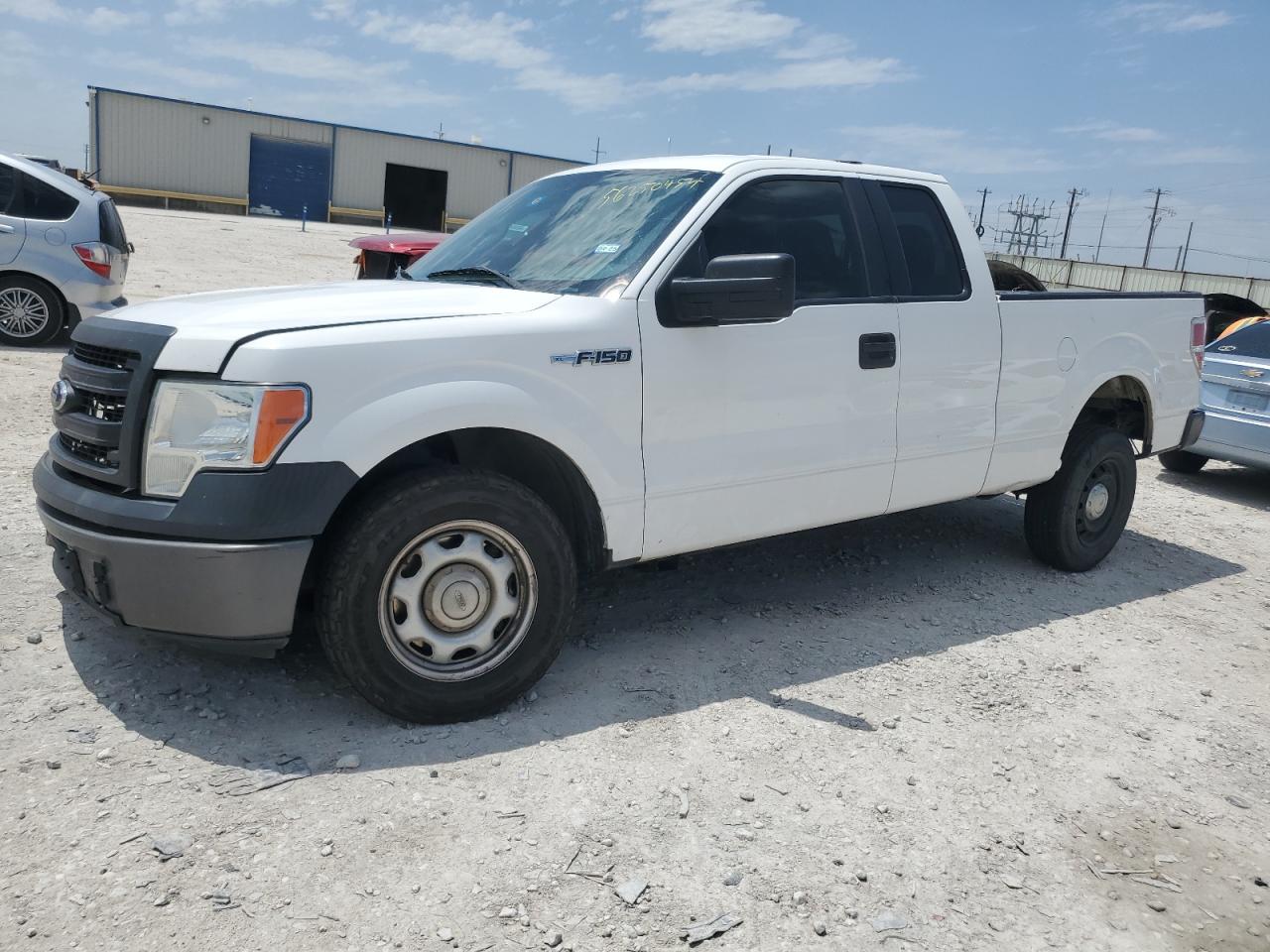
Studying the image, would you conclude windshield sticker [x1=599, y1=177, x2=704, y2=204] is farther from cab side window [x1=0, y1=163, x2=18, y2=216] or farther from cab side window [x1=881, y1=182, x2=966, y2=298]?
cab side window [x1=0, y1=163, x2=18, y2=216]

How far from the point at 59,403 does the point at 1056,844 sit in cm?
354

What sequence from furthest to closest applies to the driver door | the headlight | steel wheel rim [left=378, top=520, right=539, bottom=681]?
the driver door < steel wheel rim [left=378, top=520, right=539, bottom=681] < the headlight

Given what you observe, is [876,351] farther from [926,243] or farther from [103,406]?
[103,406]

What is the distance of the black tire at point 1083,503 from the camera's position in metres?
5.61

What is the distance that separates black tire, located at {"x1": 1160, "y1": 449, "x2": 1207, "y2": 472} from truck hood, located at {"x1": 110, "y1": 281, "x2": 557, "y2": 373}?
769 cm

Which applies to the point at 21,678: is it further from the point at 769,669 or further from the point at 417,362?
the point at 769,669

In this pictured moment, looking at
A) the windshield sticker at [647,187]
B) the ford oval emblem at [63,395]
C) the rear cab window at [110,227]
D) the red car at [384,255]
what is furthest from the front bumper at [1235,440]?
the rear cab window at [110,227]

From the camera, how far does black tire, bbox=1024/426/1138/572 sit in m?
5.61

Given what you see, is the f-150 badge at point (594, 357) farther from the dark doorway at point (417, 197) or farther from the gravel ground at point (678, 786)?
the dark doorway at point (417, 197)

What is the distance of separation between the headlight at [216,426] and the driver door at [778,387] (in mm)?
1295

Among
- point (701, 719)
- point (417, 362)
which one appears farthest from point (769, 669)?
point (417, 362)

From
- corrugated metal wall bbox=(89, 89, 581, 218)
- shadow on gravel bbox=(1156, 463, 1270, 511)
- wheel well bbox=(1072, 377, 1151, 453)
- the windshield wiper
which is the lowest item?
shadow on gravel bbox=(1156, 463, 1270, 511)

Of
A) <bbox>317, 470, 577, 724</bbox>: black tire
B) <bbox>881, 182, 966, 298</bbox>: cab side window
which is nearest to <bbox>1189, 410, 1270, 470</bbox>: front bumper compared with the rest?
<bbox>881, 182, 966, 298</bbox>: cab side window

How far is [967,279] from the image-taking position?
4.88m
